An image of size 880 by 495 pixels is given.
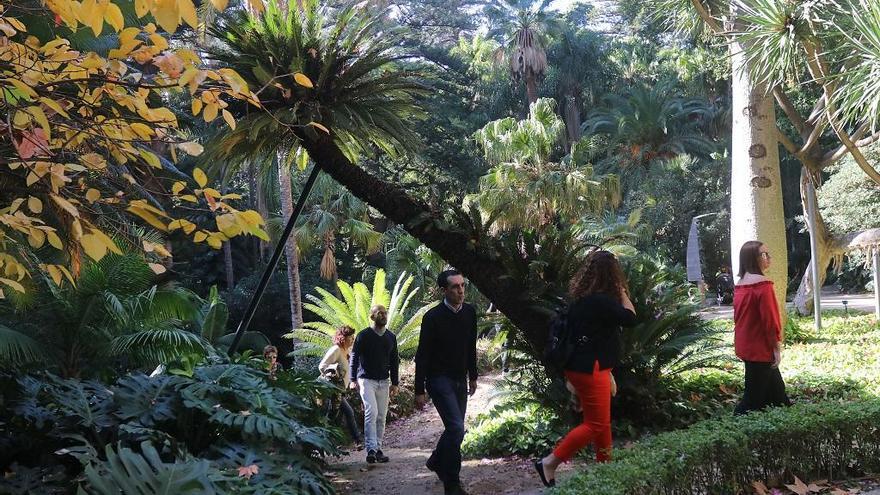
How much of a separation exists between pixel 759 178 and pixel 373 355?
767 cm

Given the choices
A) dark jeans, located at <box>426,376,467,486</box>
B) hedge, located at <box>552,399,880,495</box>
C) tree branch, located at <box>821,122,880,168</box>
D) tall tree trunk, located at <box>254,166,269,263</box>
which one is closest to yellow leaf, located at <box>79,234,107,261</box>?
hedge, located at <box>552,399,880,495</box>

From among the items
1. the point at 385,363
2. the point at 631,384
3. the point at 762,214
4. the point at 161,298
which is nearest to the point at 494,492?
the point at 631,384

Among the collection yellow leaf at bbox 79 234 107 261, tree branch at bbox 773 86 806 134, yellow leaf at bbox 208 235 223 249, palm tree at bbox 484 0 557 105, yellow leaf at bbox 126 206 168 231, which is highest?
palm tree at bbox 484 0 557 105

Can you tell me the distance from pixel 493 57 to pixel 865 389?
32.6 metres

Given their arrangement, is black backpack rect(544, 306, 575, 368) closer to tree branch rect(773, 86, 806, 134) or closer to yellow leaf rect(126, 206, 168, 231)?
yellow leaf rect(126, 206, 168, 231)

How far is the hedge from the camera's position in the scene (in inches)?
183

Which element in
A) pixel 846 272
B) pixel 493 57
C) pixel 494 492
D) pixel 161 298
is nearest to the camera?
pixel 494 492

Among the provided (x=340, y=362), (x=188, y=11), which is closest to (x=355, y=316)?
(x=340, y=362)

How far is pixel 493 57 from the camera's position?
3906 centimetres

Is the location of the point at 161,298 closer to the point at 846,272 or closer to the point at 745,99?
the point at 745,99

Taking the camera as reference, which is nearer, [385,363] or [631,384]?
[631,384]

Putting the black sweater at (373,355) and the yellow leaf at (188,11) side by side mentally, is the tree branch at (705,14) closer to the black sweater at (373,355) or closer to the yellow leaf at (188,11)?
the black sweater at (373,355)

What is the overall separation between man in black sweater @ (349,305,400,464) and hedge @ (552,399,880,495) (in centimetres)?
368

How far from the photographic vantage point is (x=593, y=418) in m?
5.70
